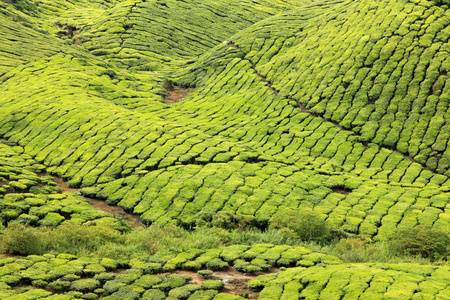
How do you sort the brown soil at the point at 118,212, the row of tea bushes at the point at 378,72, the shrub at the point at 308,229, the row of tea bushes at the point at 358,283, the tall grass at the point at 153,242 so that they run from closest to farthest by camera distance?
the row of tea bushes at the point at 358,283
the tall grass at the point at 153,242
the shrub at the point at 308,229
the brown soil at the point at 118,212
the row of tea bushes at the point at 378,72

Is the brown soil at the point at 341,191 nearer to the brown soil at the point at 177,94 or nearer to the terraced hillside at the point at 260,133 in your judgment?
the terraced hillside at the point at 260,133

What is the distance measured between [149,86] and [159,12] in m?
31.5

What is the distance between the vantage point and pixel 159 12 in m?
77.5

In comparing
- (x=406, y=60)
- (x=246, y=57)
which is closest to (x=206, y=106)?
(x=246, y=57)

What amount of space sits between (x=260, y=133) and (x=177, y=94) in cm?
1871

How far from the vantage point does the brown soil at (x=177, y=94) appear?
5117 cm

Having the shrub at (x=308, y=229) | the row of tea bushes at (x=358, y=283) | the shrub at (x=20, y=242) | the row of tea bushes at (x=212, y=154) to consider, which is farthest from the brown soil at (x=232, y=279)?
the shrub at (x=20, y=242)

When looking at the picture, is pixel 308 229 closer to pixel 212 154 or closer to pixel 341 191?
pixel 341 191

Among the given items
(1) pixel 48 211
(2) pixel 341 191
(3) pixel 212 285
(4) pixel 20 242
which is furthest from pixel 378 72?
(4) pixel 20 242

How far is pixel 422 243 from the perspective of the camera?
21.1 meters

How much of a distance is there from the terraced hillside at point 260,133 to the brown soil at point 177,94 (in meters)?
0.42

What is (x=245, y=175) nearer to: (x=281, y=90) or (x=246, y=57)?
(x=281, y=90)

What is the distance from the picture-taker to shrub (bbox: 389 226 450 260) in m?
21.0

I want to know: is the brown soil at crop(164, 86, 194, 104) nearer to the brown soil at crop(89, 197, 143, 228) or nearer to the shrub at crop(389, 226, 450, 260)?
the brown soil at crop(89, 197, 143, 228)
